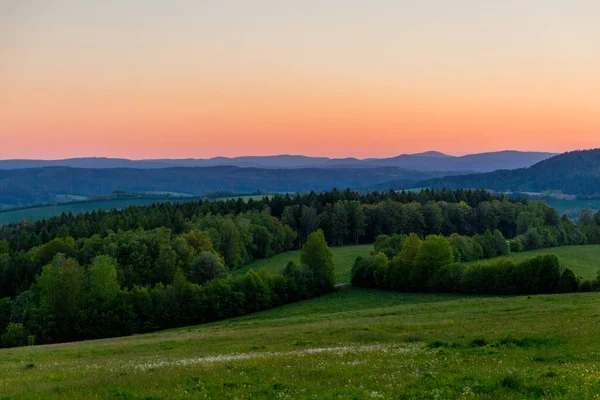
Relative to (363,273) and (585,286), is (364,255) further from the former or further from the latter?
(585,286)

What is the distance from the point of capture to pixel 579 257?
114 meters

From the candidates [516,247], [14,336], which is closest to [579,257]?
[516,247]

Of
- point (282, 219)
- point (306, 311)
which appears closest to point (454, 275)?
point (306, 311)

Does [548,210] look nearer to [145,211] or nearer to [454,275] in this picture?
[454,275]

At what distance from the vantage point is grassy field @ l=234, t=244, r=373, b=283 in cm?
10868

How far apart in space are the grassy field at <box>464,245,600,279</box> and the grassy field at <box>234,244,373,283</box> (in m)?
32.5

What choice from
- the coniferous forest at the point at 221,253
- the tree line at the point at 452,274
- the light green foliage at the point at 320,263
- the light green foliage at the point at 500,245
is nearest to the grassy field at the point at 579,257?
the light green foliage at the point at 500,245

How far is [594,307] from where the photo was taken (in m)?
40.5

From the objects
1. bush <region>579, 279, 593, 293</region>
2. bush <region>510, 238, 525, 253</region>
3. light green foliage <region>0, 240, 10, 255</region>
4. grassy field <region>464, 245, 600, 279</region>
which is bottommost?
grassy field <region>464, 245, 600, 279</region>

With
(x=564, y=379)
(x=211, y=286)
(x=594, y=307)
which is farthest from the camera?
(x=211, y=286)

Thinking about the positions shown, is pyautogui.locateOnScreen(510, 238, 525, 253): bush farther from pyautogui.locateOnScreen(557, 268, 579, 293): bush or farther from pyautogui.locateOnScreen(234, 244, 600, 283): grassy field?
pyautogui.locateOnScreen(557, 268, 579, 293): bush

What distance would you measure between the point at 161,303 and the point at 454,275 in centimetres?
4394

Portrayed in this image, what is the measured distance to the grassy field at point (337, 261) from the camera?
109 meters

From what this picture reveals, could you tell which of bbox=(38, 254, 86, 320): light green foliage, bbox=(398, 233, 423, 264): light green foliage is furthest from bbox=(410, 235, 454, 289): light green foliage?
bbox=(38, 254, 86, 320): light green foliage
